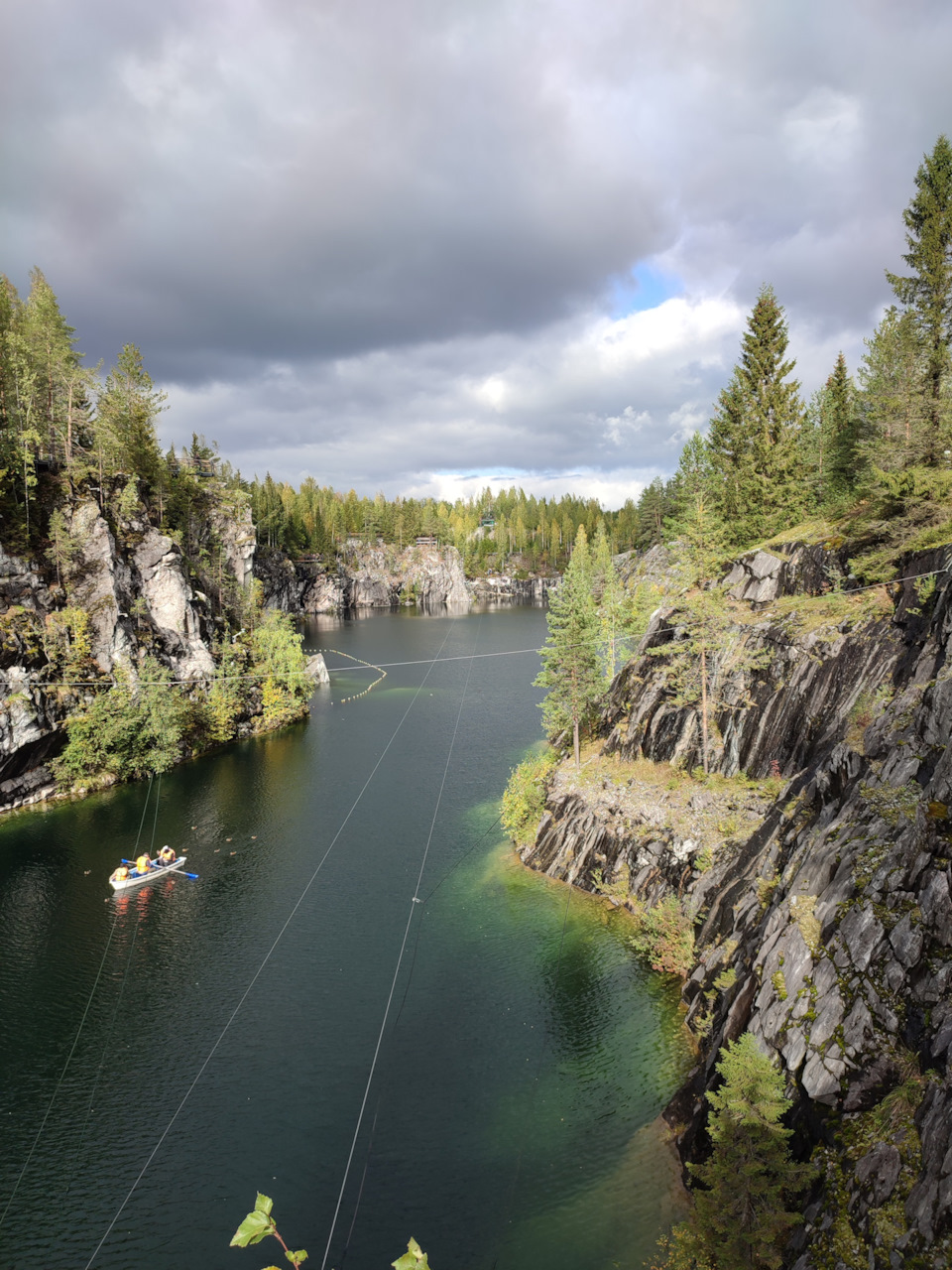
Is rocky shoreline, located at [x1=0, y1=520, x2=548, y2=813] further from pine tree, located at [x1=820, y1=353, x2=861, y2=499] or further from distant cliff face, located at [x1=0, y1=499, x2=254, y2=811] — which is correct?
pine tree, located at [x1=820, y1=353, x2=861, y2=499]

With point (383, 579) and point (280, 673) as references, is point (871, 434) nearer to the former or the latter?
point (280, 673)

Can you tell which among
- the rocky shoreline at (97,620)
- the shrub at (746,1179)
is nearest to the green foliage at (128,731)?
→ the rocky shoreline at (97,620)

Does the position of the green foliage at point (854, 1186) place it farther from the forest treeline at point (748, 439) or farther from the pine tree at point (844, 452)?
the pine tree at point (844, 452)

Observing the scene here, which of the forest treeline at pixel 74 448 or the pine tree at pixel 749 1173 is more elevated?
the forest treeline at pixel 74 448

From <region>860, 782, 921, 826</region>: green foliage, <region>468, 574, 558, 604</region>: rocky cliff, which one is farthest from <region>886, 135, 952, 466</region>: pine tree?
<region>468, 574, 558, 604</region>: rocky cliff

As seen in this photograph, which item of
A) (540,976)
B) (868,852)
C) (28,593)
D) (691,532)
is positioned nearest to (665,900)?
(540,976)
